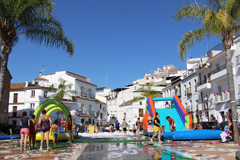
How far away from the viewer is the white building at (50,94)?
153 feet

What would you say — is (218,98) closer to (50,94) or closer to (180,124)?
(180,124)

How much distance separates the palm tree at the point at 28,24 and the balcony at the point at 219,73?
22.1 meters

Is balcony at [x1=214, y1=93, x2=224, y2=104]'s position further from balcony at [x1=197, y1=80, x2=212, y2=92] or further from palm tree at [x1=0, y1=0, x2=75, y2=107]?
palm tree at [x1=0, y1=0, x2=75, y2=107]

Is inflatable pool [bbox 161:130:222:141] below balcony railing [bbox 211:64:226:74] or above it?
below

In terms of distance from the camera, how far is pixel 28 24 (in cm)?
1286

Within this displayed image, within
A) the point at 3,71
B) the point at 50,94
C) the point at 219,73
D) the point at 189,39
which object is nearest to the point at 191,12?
the point at 189,39

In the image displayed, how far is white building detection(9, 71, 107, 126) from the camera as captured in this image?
46.8m

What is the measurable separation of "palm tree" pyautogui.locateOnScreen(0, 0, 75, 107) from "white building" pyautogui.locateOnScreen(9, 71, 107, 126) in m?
33.4

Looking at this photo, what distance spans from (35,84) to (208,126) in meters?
35.8

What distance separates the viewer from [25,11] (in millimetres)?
12414

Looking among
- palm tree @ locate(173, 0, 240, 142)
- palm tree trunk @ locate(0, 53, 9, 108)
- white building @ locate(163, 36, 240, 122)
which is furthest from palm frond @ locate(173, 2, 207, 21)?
white building @ locate(163, 36, 240, 122)

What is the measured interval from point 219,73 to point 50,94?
32.4 metres

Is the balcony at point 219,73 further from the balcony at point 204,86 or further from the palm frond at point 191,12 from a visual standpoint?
the palm frond at point 191,12

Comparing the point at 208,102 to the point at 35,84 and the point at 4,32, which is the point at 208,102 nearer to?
the point at 4,32
